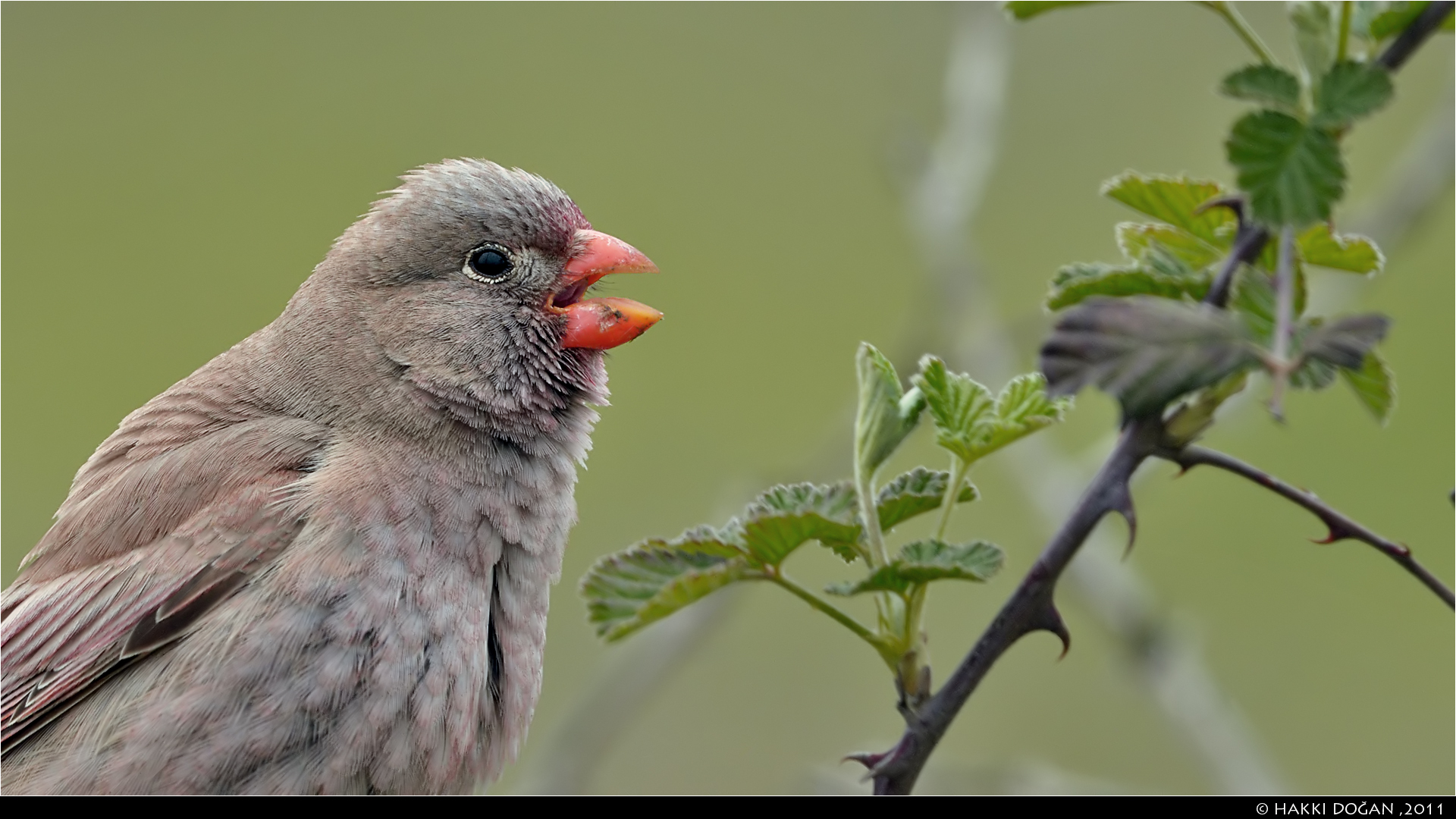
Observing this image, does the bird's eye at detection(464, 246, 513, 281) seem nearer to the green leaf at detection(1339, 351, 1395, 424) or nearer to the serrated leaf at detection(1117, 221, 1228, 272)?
the serrated leaf at detection(1117, 221, 1228, 272)

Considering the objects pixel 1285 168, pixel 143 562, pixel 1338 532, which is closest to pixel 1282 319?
pixel 1285 168

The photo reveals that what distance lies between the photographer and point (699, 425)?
7.38 metres

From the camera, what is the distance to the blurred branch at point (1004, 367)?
144 inches

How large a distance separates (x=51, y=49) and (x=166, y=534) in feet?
19.3

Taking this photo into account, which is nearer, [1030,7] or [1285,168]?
[1285,168]

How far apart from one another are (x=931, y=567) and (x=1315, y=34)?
75 cm

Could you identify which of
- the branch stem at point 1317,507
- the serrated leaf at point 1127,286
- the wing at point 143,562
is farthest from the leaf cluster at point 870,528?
the wing at point 143,562

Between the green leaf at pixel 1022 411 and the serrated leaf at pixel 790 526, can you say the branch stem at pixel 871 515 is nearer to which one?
the serrated leaf at pixel 790 526

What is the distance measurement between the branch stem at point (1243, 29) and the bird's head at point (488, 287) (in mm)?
1960

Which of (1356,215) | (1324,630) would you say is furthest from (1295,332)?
(1324,630)

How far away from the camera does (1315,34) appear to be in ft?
5.31

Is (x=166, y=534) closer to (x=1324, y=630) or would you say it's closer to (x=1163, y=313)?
(x=1163, y=313)

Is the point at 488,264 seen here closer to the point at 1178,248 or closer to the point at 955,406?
the point at 955,406

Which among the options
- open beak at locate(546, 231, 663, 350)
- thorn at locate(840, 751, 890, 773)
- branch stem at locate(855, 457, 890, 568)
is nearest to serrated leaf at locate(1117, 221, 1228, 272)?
branch stem at locate(855, 457, 890, 568)
